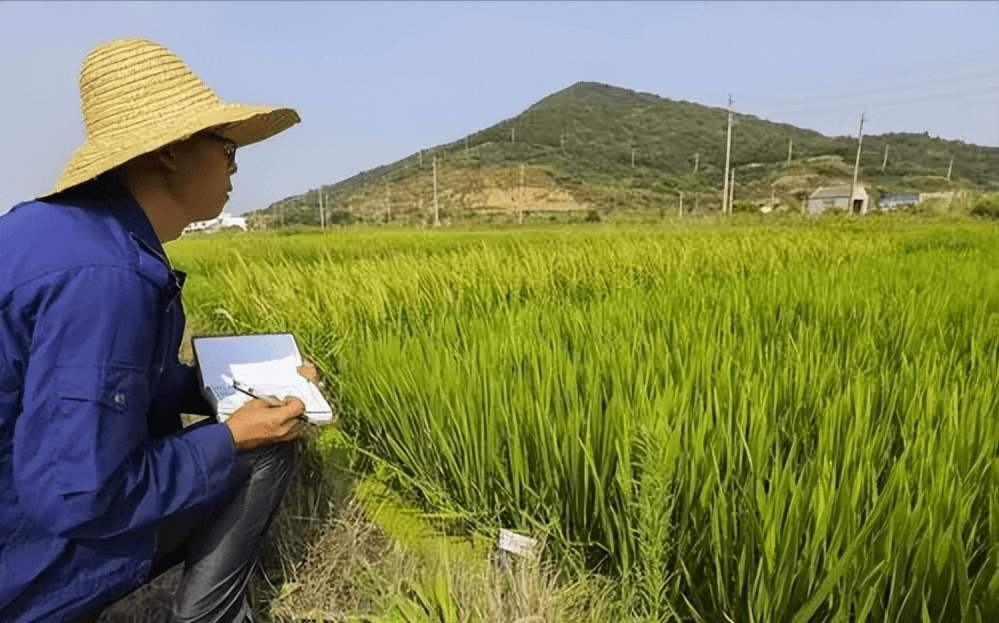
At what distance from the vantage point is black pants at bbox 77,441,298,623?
1.18 metres

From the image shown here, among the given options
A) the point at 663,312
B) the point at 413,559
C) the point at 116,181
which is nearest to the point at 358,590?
the point at 413,559

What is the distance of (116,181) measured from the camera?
40.2 inches

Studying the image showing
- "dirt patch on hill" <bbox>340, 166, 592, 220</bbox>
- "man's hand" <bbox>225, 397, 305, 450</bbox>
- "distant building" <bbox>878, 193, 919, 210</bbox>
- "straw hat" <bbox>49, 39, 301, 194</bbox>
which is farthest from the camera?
"distant building" <bbox>878, 193, 919, 210</bbox>

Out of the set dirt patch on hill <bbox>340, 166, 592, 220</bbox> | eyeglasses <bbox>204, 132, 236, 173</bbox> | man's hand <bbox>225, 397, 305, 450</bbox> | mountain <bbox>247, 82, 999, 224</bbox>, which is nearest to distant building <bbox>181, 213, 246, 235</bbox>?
eyeglasses <bbox>204, 132, 236, 173</bbox>

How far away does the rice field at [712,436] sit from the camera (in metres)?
0.88

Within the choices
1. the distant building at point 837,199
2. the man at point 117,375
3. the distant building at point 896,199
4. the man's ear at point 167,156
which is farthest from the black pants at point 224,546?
the distant building at point 896,199

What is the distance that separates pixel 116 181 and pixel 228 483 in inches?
21.5

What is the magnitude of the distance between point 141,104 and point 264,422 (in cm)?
59

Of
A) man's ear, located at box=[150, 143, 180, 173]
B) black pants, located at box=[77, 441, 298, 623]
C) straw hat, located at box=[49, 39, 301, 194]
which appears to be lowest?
black pants, located at box=[77, 441, 298, 623]

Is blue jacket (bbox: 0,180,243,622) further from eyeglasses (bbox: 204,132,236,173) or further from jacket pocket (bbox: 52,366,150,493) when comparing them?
eyeglasses (bbox: 204,132,236,173)

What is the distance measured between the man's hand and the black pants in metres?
0.07

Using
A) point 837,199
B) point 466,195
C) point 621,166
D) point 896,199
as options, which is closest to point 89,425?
point 466,195

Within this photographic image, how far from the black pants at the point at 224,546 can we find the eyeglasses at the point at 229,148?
21.3 inches

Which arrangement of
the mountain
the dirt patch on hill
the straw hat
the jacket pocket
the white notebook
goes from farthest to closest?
the mountain → the dirt patch on hill → the white notebook → the straw hat → the jacket pocket
